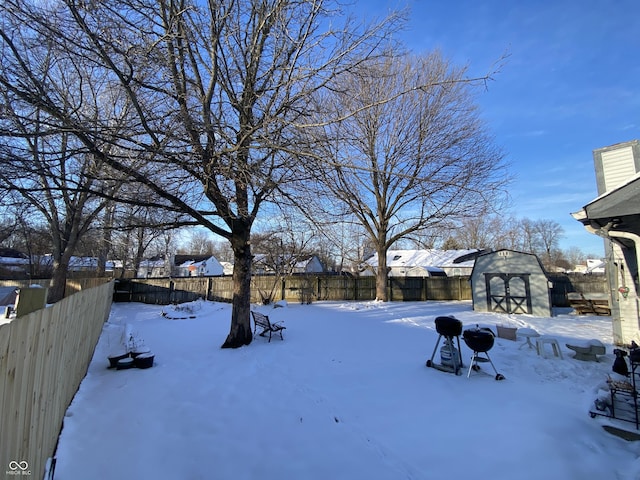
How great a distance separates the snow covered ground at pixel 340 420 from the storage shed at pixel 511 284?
6848mm

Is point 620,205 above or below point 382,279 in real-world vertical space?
above

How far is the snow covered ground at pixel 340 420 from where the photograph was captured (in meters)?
2.98

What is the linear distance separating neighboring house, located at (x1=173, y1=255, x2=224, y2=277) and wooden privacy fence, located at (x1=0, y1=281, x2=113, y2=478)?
43.9 metres

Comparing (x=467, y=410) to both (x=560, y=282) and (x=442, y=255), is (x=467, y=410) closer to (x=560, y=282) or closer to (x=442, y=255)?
(x=560, y=282)

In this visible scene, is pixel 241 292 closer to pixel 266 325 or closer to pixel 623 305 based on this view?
pixel 266 325

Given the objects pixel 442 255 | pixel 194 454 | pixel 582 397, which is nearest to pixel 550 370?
pixel 582 397

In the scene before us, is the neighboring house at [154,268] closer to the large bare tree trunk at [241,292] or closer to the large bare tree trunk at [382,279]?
the large bare tree trunk at [382,279]

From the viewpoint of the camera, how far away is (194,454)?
3.20m

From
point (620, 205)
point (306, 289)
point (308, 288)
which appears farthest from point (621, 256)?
point (306, 289)

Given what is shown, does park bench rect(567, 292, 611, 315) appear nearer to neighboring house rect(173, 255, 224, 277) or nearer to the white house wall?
the white house wall

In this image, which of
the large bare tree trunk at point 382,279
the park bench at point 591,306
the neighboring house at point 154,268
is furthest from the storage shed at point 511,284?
the neighboring house at point 154,268

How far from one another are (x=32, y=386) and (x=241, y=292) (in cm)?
571

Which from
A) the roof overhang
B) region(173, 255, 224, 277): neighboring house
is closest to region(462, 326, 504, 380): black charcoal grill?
the roof overhang
